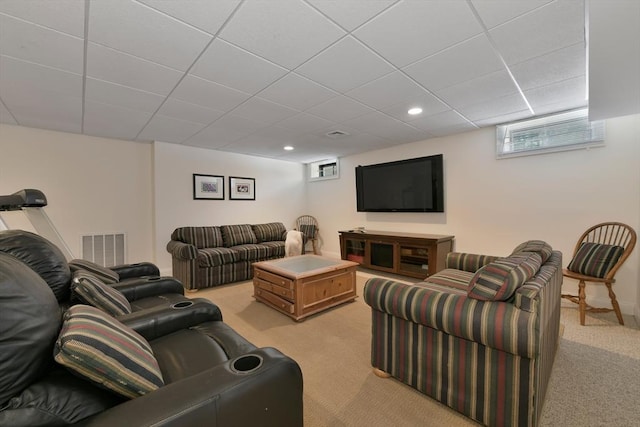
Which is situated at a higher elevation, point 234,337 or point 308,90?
point 308,90

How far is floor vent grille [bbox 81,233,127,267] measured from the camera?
13.4 feet

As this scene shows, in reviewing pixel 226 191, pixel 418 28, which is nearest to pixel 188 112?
pixel 226 191

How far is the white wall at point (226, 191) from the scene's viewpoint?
4516mm

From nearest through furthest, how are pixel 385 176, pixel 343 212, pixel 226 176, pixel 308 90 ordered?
pixel 308 90 < pixel 385 176 < pixel 226 176 < pixel 343 212

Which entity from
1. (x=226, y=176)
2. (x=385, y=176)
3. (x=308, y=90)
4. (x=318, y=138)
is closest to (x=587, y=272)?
Result: (x=385, y=176)

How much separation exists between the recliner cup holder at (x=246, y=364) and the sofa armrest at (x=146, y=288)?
5.34 feet

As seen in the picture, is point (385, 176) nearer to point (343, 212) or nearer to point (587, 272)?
point (343, 212)

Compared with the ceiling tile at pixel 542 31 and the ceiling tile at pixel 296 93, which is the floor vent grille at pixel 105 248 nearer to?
the ceiling tile at pixel 296 93

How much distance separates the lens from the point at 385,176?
16.2 ft

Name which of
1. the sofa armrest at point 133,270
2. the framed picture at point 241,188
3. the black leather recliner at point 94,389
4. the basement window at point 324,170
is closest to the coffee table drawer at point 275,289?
the sofa armrest at point 133,270

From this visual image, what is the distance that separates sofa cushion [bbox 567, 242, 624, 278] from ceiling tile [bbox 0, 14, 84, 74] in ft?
15.5

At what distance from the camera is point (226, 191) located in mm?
5301

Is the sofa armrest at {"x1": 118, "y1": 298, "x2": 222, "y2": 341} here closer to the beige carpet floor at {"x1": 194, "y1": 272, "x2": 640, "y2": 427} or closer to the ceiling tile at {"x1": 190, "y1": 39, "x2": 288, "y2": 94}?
the beige carpet floor at {"x1": 194, "y1": 272, "x2": 640, "y2": 427}

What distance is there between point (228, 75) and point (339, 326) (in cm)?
255
